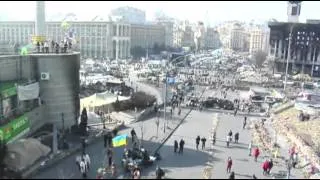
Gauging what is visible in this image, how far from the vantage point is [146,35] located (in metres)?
159

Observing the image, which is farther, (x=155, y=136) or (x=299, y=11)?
(x=299, y=11)

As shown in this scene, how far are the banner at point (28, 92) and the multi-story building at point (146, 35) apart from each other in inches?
4958

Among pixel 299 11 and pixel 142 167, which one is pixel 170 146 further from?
pixel 299 11

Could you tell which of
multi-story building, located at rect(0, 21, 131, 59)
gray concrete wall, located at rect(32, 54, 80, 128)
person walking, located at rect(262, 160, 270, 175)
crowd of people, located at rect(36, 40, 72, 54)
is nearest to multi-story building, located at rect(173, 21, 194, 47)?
Result: multi-story building, located at rect(0, 21, 131, 59)

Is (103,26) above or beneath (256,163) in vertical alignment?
above

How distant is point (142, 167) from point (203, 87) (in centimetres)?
4697

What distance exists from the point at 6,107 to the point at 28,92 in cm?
194

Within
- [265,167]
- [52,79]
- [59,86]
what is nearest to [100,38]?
[59,86]

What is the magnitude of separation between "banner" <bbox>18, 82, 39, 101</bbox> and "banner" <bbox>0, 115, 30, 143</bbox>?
136 cm

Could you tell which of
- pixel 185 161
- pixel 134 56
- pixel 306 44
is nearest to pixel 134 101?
pixel 185 161

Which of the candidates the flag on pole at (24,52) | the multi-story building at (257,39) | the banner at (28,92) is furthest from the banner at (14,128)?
the multi-story building at (257,39)

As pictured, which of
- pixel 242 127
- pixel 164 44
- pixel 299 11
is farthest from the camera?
pixel 164 44

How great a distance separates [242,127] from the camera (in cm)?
3425

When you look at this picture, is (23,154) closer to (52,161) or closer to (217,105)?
(52,161)
